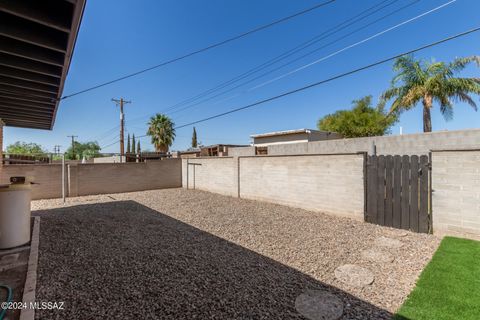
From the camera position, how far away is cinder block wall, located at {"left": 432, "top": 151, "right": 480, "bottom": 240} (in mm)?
4516

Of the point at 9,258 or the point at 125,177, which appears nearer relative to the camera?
the point at 9,258

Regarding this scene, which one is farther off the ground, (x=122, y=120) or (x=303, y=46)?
(x=303, y=46)

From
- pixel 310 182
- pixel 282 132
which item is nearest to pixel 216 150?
pixel 282 132

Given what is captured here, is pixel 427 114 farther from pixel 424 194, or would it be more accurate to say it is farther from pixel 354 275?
pixel 354 275

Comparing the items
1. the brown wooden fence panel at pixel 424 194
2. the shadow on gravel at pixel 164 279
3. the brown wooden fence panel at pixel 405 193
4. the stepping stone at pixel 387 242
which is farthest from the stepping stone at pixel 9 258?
the brown wooden fence panel at pixel 424 194

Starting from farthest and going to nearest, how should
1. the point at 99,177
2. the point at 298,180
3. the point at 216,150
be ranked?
1. the point at 216,150
2. the point at 99,177
3. the point at 298,180

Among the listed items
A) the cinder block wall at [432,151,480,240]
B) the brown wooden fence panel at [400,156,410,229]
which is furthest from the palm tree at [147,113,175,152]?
the cinder block wall at [432,151,480,240]

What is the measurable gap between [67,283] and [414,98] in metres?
15.6

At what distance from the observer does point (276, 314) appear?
2414 millimetres

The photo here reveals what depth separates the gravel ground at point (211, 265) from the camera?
8.20ft

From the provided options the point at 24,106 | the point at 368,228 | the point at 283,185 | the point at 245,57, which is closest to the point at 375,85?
the point at 245,57

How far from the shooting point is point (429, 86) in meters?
11.8

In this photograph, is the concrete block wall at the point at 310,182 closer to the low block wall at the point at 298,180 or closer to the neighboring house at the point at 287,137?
the low block wall at the point at 298,180

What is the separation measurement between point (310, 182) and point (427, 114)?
9.64 metres
